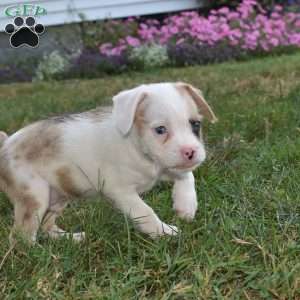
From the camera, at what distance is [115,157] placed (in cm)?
330

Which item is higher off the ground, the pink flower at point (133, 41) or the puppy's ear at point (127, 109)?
the puppy's ear at point (127, 109)

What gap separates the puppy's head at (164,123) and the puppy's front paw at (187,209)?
0.22 m

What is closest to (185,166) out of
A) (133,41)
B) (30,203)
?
(30,203)

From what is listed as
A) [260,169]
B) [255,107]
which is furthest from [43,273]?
[255,107]

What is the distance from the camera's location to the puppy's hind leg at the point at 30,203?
10.8 ft

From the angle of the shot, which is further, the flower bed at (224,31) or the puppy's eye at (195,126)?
the flower bed at (224,31)

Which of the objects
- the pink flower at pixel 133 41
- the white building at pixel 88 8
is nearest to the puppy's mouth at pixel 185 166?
the white building at pixel 88 8

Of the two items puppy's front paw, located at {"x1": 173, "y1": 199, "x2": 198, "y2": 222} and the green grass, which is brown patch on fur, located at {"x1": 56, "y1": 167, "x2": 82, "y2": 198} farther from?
puppy's front paw, located at {"x1": 173, "y1": 199, "x2": 198, "y2": 222}

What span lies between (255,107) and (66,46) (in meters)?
6.92

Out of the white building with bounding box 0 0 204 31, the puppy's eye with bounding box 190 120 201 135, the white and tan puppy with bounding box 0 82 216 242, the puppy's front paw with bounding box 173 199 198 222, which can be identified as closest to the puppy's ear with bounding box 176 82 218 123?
the white and tan puppy with bounding box 0 82 216 242

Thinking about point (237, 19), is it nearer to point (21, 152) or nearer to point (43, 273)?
point (21, 152)

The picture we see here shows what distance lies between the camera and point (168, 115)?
10.1 feet

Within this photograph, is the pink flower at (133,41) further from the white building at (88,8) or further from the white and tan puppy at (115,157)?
the white and tan puppy at (115,157)

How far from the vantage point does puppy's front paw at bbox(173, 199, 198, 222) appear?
3.29m
